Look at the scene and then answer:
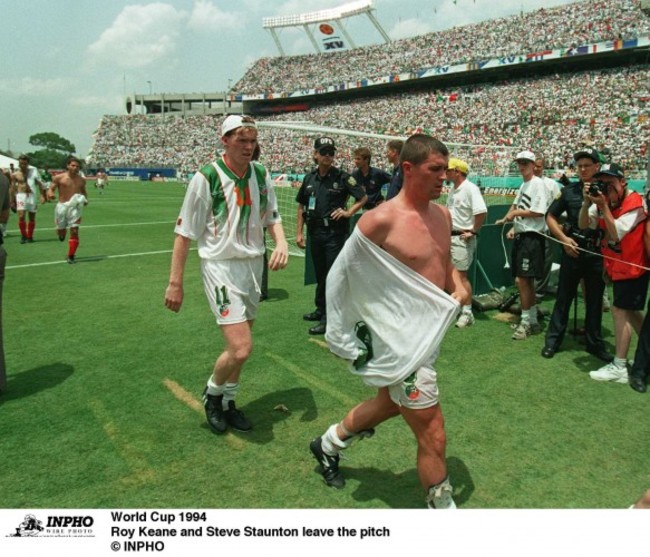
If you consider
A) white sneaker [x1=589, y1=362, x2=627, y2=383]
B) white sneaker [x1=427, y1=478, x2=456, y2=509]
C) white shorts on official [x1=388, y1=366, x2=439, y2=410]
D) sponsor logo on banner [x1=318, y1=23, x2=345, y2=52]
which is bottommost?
white sneaker [x1=589, y1=362, x2=627, y2=383]

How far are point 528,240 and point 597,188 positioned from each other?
5.51 feet

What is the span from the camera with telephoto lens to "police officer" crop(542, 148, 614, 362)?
0.50 m

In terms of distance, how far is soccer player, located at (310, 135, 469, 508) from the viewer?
277 centimetres

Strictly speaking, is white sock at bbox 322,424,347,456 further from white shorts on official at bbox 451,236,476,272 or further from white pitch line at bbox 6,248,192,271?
white pitch line at bbox 6,248,192,271

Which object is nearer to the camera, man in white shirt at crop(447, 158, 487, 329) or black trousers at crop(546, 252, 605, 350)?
black trousers at crop(546, 252, 605, 350)

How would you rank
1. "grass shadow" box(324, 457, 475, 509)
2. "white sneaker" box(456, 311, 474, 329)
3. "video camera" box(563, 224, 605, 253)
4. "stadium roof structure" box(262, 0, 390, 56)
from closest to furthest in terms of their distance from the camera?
1. "grass shadow" box(324, 457, 475, 509)
2. "video camera" box(563, 224, 605, 253)
3. "white sneaker" box(456, 311, 474, 329)
4. "stadium roof structure" box(262, 0, 390, 56)

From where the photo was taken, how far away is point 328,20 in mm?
69375

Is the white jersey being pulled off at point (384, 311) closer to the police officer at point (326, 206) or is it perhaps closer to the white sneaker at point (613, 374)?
the white sneaker at point (613, 374)

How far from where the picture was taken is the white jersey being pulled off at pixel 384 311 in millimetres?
2760

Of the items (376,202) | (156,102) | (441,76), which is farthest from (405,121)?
(156,102)

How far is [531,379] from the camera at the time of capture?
4973 millimetres

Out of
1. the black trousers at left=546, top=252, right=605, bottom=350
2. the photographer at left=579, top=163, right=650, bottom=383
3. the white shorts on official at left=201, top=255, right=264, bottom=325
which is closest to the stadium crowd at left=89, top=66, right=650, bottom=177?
the black trousers at left=546, top=252, right=605, bottom=350

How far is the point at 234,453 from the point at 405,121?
4931cm

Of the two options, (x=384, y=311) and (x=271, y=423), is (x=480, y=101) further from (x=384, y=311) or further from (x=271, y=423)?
(x=384, y=311)
